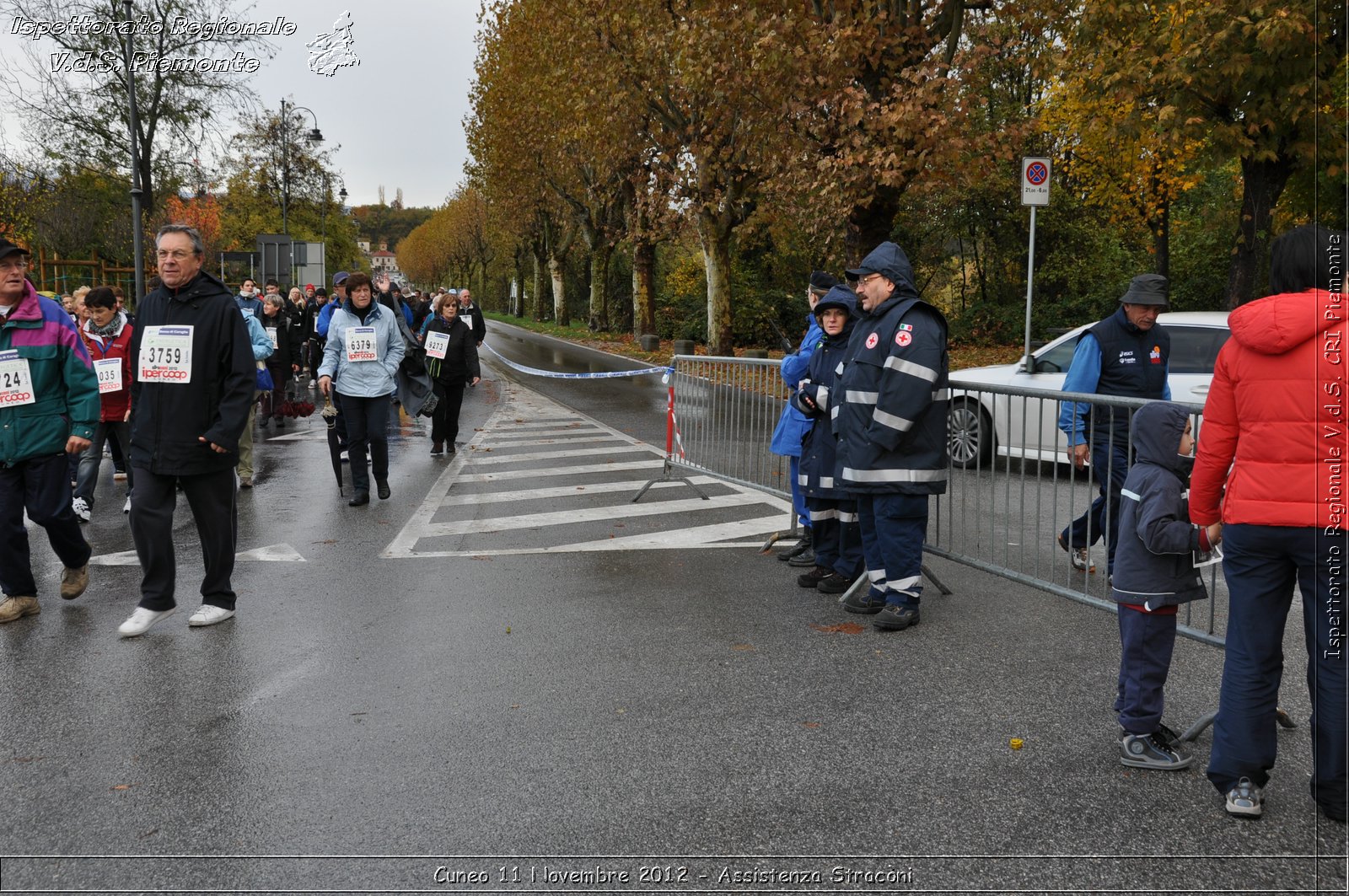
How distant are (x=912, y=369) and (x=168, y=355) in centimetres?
398

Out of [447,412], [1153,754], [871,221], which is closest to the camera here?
[1153,754]

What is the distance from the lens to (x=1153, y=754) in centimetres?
407

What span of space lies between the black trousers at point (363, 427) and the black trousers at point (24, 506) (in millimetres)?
3517

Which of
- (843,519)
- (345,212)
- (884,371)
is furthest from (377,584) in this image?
(345,212)

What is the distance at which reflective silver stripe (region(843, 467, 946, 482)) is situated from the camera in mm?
5766

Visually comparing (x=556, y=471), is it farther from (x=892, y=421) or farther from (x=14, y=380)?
(x=892, y=421)

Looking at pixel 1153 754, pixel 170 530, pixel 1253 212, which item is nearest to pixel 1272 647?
pixel 1153 754

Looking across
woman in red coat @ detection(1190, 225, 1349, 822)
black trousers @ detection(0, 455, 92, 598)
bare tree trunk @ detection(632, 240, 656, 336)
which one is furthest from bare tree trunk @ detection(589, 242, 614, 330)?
woman in red coat @ detection(1190, 225, 1349, 822)

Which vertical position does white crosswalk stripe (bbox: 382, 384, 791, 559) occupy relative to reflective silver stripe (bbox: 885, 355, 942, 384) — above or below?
below

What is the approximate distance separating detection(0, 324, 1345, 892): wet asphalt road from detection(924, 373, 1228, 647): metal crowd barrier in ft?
0.72

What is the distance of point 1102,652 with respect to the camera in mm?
5438

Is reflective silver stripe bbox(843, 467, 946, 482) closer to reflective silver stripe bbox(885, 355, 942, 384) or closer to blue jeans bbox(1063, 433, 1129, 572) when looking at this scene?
reflective silver stripe bbox(885, 355, 942, 384)

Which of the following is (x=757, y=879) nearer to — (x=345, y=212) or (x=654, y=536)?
(x=654, y=536)

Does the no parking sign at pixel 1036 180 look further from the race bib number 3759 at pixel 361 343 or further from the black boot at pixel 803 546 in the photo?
the race bib number 3759 at pixel 361 343
